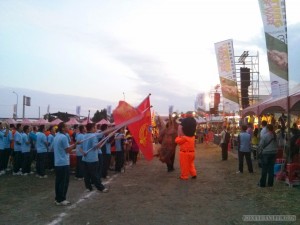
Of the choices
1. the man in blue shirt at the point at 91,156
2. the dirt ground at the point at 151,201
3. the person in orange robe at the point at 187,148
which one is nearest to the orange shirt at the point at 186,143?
the person in orange robe at the point at 187,148

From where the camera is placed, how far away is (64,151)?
8922mm

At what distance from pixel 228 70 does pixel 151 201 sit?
1522 centimetres

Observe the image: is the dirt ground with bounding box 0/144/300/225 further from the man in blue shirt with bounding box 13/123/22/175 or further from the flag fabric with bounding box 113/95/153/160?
the man in blue shirt with bounding box 13/123/22/175

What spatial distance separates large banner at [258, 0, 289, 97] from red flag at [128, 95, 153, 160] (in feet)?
13.0

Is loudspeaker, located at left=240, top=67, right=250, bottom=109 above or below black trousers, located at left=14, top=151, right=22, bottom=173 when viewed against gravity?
above

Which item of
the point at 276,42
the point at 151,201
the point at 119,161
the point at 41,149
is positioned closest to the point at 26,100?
the point at 119,161

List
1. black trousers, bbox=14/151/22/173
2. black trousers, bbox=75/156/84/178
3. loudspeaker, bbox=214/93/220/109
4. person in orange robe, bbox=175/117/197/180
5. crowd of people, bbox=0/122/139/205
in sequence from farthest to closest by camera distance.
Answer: loudspeaker, bbox=214/93/220/109, black trousers, bbox=14/151/22/173, black trousers, bbox=75/156/84/178, person in orange robe, bbox=175/117/197/180, crowd of people, bbox=0/122/139/205

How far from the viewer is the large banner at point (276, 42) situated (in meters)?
11.5

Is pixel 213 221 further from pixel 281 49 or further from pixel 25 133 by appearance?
pixel 25 133

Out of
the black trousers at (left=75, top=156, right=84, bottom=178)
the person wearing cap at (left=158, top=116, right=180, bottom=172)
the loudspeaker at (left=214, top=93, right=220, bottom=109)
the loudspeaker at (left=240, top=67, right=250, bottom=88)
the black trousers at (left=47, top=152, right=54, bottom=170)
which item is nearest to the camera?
the black trousers at (left=75, top=156, right=84, bottom=178)

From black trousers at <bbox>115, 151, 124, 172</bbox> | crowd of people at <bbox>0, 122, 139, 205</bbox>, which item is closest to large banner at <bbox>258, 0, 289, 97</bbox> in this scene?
crowd of people at <bbox>0, 122, 139, 205</bbox>

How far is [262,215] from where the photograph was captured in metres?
7.65

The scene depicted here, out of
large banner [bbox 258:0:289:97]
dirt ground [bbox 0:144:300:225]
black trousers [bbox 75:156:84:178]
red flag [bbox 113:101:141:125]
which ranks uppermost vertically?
large banner [bbox 258:0:289:97]

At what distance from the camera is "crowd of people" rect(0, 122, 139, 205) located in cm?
892
